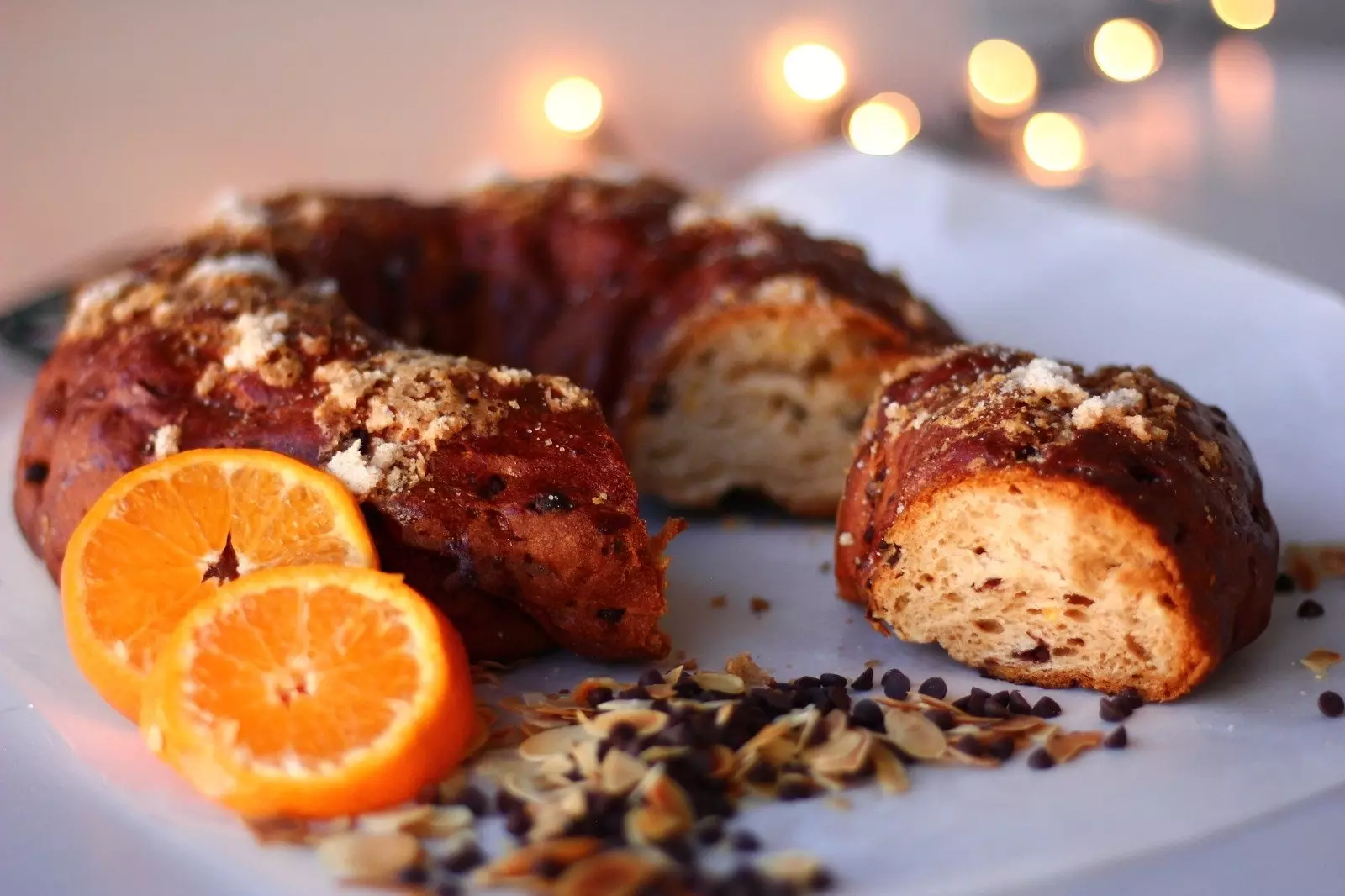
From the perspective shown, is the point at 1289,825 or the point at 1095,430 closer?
the point at 1289,825

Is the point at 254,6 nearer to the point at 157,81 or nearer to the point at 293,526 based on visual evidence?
the point at 157,81

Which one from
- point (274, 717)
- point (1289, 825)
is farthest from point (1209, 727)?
point (274, 717)

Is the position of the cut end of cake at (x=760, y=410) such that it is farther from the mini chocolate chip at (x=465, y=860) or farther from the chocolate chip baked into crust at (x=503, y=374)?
the mini chocolate chip at (x=465, y=860)

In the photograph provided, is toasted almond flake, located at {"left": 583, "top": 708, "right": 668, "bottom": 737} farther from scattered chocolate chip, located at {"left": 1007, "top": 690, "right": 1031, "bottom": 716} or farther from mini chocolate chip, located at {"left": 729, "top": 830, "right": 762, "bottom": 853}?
scattered chocolate chip, located at {"left": 1007, "top": 690, "right": 1031, "bottom": 716}

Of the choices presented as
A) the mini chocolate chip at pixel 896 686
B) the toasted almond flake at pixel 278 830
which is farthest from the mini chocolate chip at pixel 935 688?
the toasted almond flake at pixel 278 830

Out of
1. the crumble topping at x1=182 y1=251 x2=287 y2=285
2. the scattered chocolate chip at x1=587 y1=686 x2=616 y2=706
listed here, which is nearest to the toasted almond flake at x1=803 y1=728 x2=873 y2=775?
the scattered chocolate chip at x1=587 y1=686 x2=616 y2=706

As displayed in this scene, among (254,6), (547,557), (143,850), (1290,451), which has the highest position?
(254,6)
